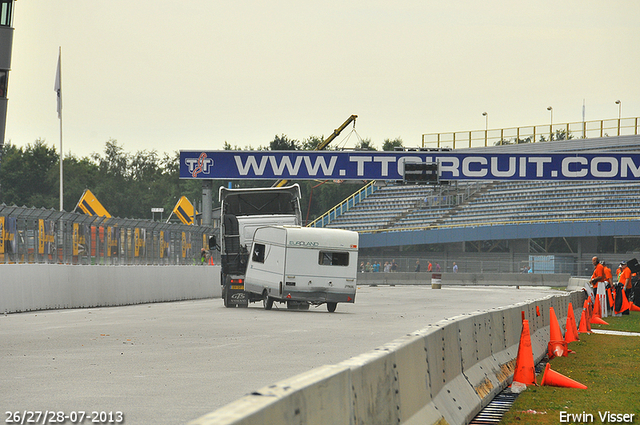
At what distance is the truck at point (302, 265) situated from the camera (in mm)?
24141

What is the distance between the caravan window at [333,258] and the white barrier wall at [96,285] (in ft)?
21.9

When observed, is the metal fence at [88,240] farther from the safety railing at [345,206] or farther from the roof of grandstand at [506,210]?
the safety railing at [345,206]

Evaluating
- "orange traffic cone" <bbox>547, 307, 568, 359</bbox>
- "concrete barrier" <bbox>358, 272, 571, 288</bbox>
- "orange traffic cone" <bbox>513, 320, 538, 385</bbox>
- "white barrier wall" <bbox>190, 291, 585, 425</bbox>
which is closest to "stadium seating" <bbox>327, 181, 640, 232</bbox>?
"concrete barrier" <bbox>358, 272, 571, 288</bbox>

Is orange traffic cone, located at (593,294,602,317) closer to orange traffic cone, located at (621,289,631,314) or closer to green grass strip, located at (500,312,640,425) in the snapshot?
orange traffic cone, located at (621,289,631,314)

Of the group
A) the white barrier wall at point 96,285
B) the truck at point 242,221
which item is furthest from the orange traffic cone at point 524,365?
the truck at point 242,221

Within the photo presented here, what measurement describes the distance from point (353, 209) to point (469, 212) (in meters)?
11.4

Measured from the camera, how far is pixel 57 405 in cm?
801

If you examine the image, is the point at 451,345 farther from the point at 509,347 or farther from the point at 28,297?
the point at 28,297

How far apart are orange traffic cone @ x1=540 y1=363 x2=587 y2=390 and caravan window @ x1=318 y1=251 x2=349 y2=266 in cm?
1403

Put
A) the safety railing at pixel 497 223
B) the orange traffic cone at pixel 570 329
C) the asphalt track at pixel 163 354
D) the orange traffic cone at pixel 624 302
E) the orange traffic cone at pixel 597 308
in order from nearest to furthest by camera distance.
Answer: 1. the asphalt track at pixel 163 354
2. the orange traffic cone at pixel 570 329
3. the orange traffic cone at pixel 597 308
4. the orange traffic cone at pixel 624 302
5. the safety railing at pixel 497 223

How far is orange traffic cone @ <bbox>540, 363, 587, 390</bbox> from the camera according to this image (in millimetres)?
10531

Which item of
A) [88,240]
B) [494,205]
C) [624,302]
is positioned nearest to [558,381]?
[624,302]

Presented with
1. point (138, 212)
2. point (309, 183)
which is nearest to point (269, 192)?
point (309, 183)

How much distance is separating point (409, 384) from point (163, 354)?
6951 mm
